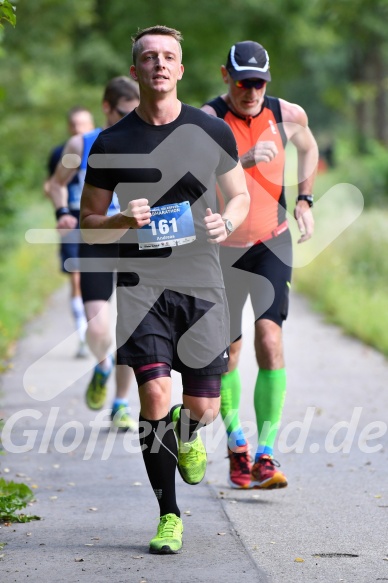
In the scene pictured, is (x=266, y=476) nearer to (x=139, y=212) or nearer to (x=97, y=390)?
(x=139, y=212)

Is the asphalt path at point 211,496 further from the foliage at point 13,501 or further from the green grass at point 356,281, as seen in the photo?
the green grass at point 356,281

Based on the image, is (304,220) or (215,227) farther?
(304,220)

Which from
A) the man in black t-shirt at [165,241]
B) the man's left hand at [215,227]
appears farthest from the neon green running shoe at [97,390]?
the man's left hand at [215,227]

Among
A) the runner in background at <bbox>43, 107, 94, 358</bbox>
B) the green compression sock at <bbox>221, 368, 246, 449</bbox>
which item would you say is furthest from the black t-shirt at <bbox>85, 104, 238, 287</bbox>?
the runner in background at <bbox>43, 107, 94, 358</bbox>

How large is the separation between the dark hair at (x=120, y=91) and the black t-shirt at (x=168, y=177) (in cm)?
264

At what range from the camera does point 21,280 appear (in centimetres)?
1778

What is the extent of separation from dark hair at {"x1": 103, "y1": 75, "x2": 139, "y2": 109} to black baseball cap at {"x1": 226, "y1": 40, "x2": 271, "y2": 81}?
1696 mm

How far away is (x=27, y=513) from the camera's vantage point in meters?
6.07

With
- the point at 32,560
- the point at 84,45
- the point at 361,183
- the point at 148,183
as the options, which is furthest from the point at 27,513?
the point at 84,45

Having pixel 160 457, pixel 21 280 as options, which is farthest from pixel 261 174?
pixel 21 280

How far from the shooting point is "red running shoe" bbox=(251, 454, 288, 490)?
6395 millimetres

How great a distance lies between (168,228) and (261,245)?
4.49 ft

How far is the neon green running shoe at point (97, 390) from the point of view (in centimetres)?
850

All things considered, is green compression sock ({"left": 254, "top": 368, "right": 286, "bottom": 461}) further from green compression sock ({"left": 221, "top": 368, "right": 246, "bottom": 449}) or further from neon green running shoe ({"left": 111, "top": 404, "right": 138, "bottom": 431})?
neon green running shoe ({"left": 111, "top": 404, "right": 138, "bottom": 431})
